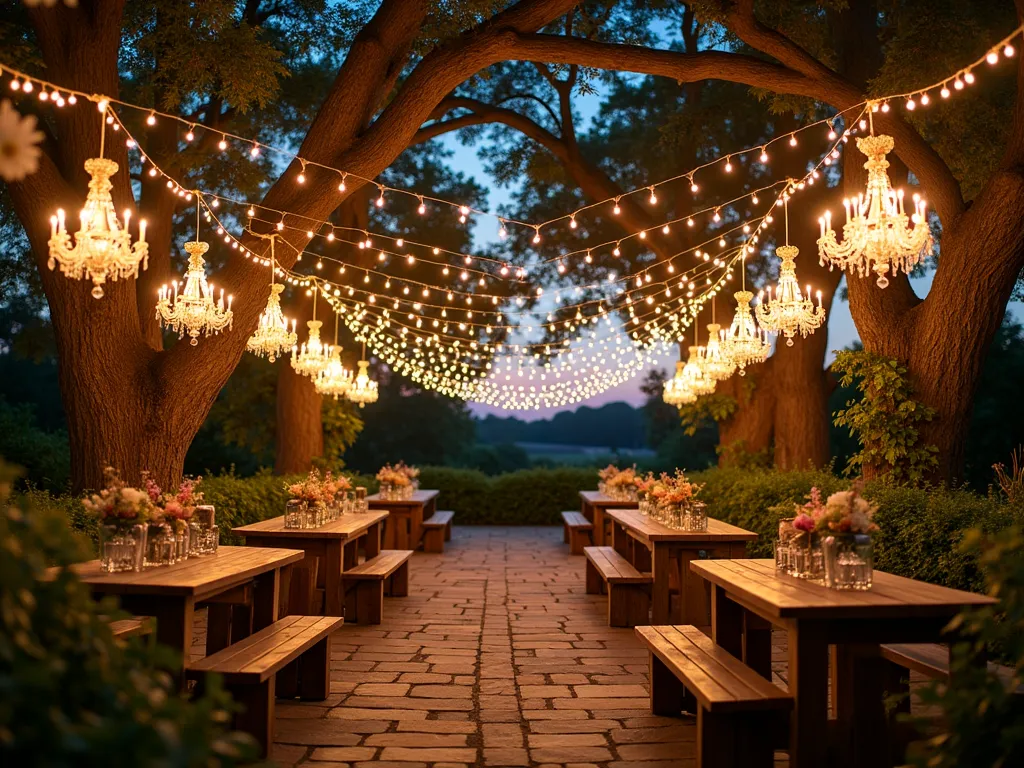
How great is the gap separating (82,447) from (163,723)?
19.9 ft

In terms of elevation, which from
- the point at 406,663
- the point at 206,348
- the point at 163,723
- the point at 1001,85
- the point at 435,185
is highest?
the point at 435,185

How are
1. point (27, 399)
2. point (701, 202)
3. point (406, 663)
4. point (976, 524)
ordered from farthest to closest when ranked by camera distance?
point (27, 399) → point (701, 202) → point (406, 663) → point (976, 524)

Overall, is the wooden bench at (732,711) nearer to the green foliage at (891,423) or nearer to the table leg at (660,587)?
the table leg at (660,587)

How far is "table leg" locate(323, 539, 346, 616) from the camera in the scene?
686 centimetres

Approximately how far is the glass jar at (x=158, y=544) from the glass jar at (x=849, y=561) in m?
3.04

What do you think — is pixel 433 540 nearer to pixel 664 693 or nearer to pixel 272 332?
pixel 272 332

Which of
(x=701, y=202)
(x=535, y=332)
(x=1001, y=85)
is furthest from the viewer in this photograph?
(x=701, y=202)

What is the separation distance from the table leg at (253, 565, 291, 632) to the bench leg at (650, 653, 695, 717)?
6.94ft

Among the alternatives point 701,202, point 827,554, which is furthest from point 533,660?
point 701,202

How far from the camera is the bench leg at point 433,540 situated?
41.0ft

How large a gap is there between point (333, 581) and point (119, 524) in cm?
304

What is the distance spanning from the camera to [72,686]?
1984mm

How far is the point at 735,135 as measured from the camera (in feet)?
50.1

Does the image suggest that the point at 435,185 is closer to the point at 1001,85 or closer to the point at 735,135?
the point at 735,135
